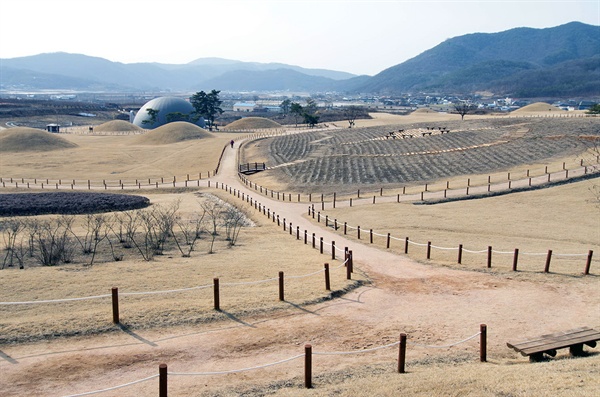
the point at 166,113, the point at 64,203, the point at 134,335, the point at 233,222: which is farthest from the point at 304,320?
the point at 166,113

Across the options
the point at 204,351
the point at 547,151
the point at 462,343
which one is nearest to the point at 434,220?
the point at 462,343

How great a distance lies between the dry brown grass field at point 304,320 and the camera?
34.6 ft

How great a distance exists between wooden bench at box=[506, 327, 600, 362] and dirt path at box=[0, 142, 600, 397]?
0.64 meters

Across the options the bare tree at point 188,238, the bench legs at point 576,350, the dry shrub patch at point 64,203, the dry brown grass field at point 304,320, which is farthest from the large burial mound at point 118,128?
the bench legs at point 576,350

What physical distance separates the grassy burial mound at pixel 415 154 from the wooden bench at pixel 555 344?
113ft

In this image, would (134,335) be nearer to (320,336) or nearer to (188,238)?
(320,336)

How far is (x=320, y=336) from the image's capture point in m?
13.4

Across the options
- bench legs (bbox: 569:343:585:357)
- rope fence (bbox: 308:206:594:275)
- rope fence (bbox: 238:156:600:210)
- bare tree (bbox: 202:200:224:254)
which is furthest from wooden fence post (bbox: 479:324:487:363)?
rope fence (bbox: 238:156:600:210)

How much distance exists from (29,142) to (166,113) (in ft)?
178

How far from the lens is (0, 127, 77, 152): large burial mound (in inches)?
2980

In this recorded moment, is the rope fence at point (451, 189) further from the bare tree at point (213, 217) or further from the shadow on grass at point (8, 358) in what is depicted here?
the shadow on grass at point (8, 358)

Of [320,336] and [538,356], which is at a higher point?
[538,356]

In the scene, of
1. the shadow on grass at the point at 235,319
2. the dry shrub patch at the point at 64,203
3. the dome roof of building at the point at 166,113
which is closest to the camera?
the shadow on grass at the point at 235,319

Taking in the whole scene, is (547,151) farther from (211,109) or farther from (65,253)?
(211,109)
